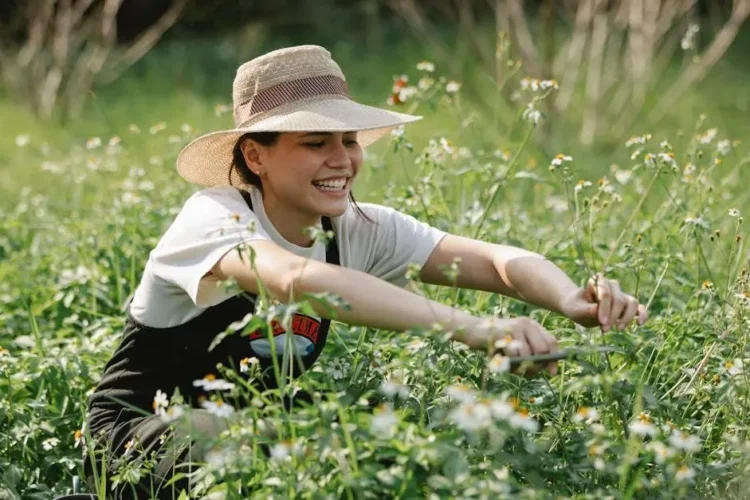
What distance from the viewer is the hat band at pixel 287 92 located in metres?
2.59

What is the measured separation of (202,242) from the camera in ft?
7.68

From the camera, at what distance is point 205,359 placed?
8.45 feet

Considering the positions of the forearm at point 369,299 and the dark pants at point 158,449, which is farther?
the dark pants at point 158,449

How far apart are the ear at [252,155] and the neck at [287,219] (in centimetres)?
7

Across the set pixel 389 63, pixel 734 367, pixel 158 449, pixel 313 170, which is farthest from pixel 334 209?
pixel 389 63

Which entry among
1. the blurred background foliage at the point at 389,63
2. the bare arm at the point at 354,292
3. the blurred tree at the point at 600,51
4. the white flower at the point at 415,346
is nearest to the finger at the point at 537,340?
the bare arm at the point at 354,292

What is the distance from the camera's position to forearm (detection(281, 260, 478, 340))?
2125mm

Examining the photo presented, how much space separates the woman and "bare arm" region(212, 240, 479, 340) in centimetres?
7

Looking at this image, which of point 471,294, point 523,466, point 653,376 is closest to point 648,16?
point 471,294

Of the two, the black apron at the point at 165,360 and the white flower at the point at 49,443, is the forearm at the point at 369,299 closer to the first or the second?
the black apron at the point at 165,360

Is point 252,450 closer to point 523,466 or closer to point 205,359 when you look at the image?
point 523,466

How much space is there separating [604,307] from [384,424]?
2.08ft

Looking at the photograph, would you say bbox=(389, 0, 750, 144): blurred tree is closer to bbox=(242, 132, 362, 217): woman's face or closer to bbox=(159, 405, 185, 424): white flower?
bbox=(242, 132, 362, 217): woman's face

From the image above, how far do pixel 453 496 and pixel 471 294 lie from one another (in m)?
1.69
